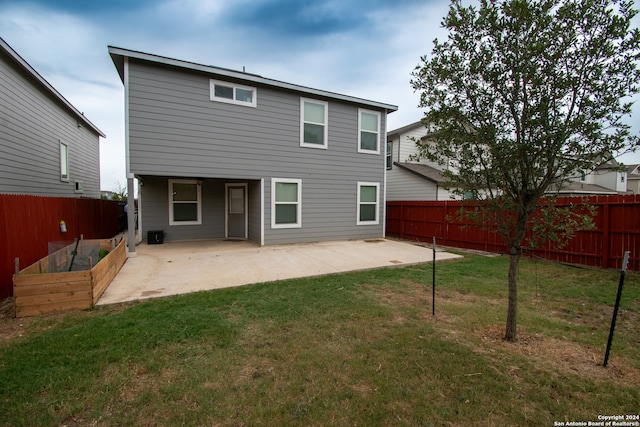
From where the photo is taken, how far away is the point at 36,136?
8781 millimetres

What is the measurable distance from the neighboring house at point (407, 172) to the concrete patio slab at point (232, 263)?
487 centimetres

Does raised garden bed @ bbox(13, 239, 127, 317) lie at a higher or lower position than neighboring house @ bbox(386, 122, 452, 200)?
lower

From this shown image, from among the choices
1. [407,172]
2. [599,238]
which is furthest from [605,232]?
[407,172]

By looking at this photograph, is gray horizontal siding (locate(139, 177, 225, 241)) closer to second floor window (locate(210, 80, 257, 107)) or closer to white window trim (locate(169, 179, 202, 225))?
white window trim (locate(169, 179, 202, 225))

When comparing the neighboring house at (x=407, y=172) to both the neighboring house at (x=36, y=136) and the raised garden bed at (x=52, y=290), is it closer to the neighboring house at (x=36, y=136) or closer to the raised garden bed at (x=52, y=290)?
the raised garden bed at (x=52, y=290)

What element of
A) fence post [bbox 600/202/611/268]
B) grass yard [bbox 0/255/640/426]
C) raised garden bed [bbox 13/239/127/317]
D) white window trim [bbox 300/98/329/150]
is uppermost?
white window trim [bbox 300/98/329/150]

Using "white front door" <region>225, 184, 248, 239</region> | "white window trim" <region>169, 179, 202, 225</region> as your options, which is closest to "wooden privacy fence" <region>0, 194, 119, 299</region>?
"white window trim" <region>169, 179, 202, 225</region>

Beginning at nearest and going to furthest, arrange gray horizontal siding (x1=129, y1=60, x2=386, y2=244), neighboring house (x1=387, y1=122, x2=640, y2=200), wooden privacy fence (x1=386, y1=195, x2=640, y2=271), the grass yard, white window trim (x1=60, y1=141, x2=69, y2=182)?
→ 1. the grass yard
2. wooden privacy fence (x1=386, y1=195, x2=640, y2=271)
3. gray horizontal siding (x1=129, y1=60, x2=386, y2=244)
4. white window trim (x1=60, y1=141, x2=69, y2=182)
5. neighboring house (x1=387, y1=122, x2=640, y2=200)

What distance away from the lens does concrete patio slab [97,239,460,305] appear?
5.09 metres

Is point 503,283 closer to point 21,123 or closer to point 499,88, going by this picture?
point 499,88

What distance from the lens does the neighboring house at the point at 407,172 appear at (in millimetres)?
13492

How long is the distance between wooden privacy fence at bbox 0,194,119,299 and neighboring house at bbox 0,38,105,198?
1.70 meters

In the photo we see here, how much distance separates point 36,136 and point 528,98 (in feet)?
40.4

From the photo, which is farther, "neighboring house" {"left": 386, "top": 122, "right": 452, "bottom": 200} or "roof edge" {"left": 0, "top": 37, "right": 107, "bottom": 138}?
"neighboring house" {"left": 386, "top": 122, "right": 452, "bottom": 200}
